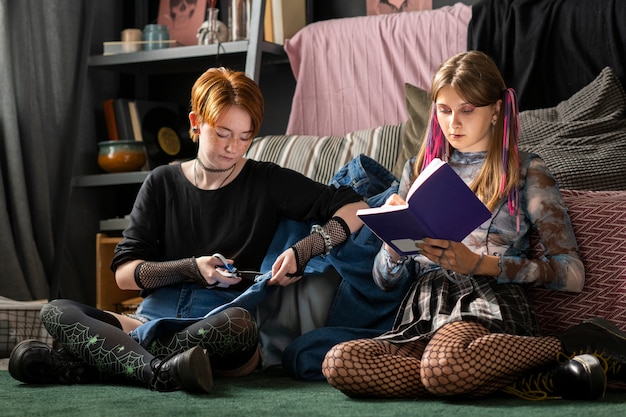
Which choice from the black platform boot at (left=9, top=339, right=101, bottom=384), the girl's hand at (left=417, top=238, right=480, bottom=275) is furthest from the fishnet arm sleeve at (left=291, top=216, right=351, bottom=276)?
the black platform boot at (left=9, top=339, right=101, bottom=384)

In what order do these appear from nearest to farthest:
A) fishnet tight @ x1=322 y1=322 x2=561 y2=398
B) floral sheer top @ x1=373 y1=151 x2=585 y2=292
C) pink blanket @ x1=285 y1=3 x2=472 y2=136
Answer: fishnet tight @ x1=322 y1=322 x2=561 y2=398 < floral sheer top @ x1=373 y1=151 x2=585 y2=292 < pink blanket @ x1=285 y1=3 x2=472 y2=136

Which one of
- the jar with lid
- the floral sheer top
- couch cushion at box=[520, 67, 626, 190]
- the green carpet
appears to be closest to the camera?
the green carpet

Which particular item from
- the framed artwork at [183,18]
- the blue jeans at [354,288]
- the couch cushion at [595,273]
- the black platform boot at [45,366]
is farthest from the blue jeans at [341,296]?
the framed artwork at [183,18]

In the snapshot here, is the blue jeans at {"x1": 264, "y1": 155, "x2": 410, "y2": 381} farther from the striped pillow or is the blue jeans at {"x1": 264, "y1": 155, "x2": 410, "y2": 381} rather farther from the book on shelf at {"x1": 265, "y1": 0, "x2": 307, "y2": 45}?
the book on shelf at {"x1": 265, "y1": 0, "x2": 307, "y2": 45}

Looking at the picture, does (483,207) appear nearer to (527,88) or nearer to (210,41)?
(527,88)

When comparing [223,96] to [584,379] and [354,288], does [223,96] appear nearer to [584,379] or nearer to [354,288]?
[354,288]

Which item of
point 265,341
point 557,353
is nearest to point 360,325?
point 265,341

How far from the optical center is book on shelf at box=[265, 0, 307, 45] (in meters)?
3.17

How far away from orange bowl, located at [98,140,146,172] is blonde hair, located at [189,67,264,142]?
1263 millimetres

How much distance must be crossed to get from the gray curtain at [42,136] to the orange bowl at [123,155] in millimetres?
137

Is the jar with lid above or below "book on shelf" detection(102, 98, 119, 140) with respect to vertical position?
above

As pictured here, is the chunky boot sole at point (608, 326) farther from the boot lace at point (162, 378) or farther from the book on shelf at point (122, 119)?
the book on shelf at point (122, 119)

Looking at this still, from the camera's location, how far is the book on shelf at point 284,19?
3168 millimetres

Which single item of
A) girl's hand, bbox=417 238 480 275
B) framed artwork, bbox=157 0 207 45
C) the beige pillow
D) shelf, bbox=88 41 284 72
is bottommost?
girl's hand, bbox=417 238 480 275
